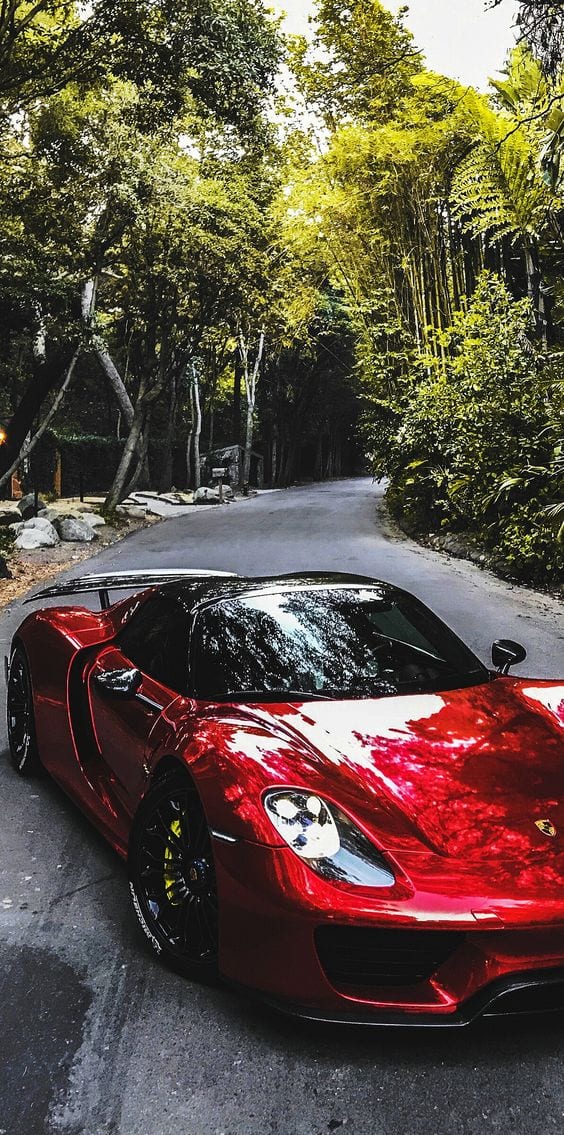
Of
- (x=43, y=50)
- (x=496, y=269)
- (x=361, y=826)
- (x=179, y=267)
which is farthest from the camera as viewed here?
(x=179, y=267)

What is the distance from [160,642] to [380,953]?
5.54 feet

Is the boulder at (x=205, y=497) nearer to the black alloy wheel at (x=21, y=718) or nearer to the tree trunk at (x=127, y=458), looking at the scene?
the tree trunk at (x=127, y=458)

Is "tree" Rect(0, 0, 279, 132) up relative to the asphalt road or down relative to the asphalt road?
up

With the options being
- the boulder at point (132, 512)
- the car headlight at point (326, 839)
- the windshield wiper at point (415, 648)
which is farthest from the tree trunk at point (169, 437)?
the car headlight at point (326, 839)

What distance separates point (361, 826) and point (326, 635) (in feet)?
3.76

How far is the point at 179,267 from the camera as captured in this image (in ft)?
60.5

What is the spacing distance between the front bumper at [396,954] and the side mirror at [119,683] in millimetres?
1134

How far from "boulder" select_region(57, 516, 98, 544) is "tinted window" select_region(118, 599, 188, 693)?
12719 mm

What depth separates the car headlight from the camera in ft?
7.07

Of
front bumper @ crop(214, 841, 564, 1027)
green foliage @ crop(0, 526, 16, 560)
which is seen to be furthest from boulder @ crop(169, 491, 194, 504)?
front bumper @ crop(214, 841, 564, 1027)

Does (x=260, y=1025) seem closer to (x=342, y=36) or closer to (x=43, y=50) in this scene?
(x=43, y=50)

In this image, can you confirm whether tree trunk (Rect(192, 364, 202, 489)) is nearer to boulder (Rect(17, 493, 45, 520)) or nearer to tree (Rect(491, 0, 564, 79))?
boulder (Rect(17, 493, 45, 520))

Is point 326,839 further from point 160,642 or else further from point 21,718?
point 21,718

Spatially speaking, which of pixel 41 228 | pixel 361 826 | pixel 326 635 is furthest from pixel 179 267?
pixel 361 826
